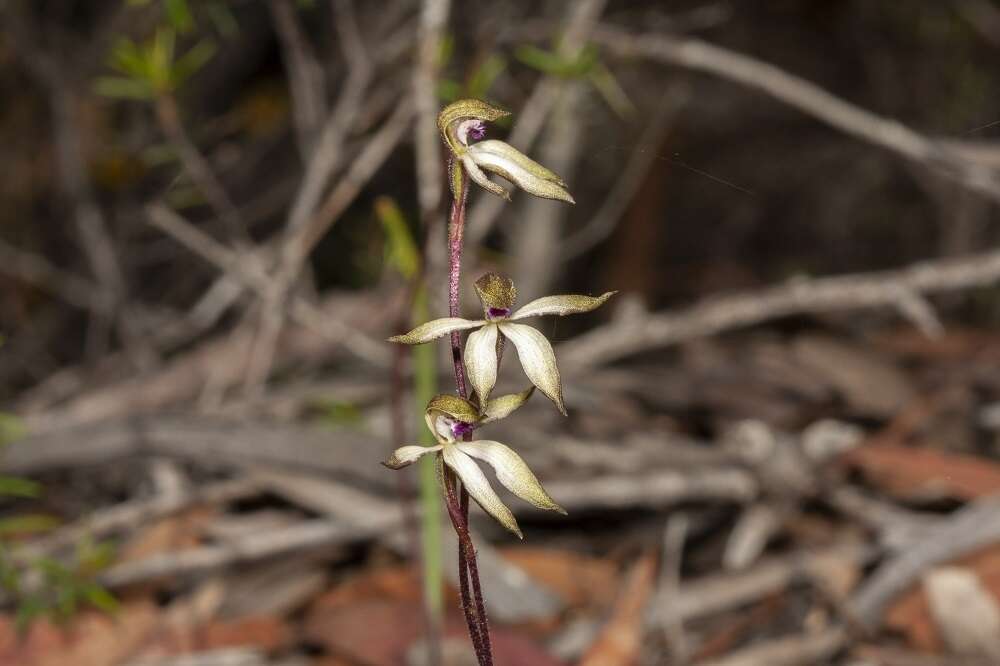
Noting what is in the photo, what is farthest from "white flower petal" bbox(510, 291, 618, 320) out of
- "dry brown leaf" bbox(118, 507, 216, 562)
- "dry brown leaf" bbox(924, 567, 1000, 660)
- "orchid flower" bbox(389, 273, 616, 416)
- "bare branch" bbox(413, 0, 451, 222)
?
"dry brown leaf" bbox(118, 507, 216, 562)

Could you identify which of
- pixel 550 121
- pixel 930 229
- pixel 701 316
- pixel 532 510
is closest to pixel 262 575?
pixel 532 510

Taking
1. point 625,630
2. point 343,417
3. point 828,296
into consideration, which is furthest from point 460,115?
point 343,417

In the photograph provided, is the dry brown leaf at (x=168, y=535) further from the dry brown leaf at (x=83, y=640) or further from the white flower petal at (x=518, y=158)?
the white flower petal at (x=518, y=158)

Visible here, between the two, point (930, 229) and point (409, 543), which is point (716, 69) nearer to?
point (409, 543)

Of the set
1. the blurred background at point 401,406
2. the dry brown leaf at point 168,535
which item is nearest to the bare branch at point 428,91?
the blurred background at point 401,406

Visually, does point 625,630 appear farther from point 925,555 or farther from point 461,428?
point 461,428

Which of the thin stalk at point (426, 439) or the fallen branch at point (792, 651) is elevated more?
the thin stalk at point (426, 439)
